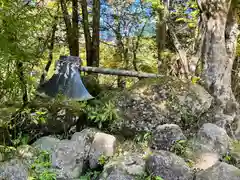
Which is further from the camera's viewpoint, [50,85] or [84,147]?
[50,85]

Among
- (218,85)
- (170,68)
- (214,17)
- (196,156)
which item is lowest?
(196,156)

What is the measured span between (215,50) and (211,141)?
1.77m

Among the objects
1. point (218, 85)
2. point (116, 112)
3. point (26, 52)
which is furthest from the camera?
point (218, 85)

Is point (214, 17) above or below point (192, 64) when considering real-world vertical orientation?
above

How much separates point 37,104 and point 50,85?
0.37 metres

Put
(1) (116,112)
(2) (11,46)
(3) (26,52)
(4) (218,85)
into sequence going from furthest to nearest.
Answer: (4) (218,85) → (1) (116,112) → (3) (26,52) → (2) (11,46)

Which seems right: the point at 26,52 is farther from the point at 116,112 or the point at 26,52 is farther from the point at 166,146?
the point at 166,146

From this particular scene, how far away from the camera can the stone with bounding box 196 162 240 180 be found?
287 centimetres

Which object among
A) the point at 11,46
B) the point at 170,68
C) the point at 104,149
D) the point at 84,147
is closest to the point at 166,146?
the point at 104,149

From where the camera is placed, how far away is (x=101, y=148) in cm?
353

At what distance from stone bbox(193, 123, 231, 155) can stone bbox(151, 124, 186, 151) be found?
275 millimetres

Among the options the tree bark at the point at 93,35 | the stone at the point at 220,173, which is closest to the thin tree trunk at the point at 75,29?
the tree bark at the point at 93,35

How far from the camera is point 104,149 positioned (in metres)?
3.52

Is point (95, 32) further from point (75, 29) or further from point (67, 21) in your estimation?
point (67, 21)
